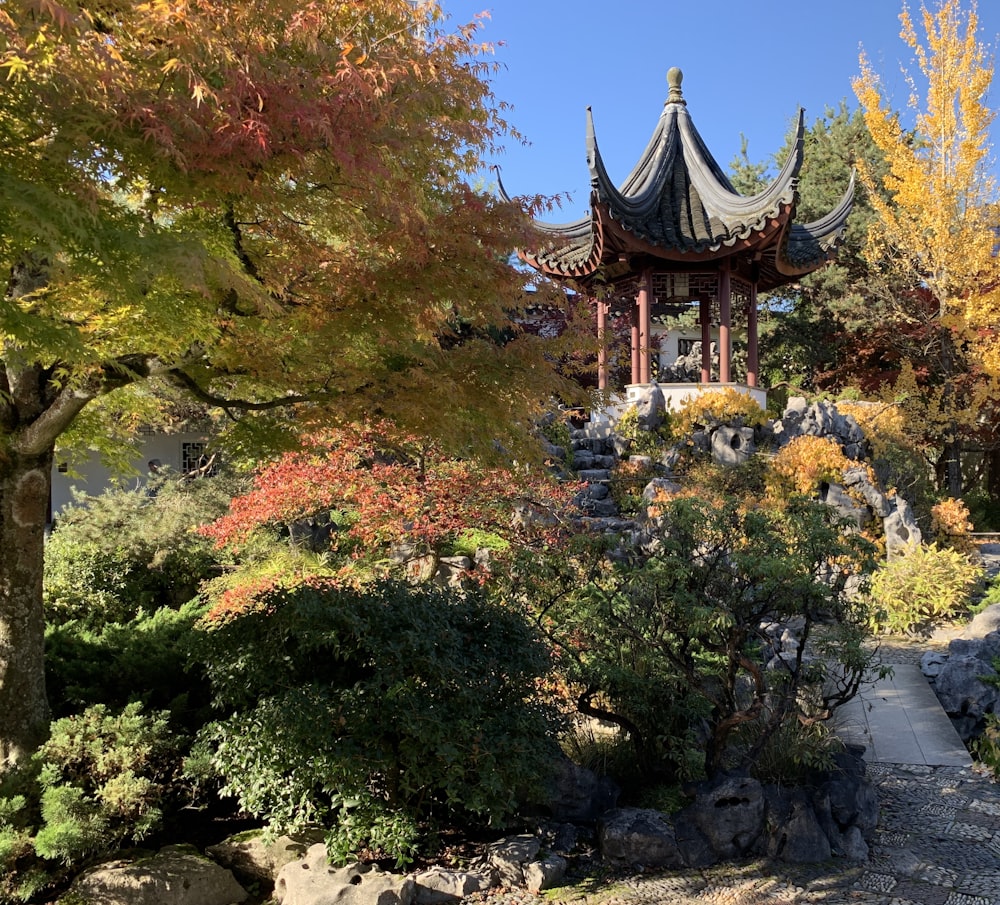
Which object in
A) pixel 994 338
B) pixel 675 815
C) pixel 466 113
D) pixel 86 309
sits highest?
pixel 994 338

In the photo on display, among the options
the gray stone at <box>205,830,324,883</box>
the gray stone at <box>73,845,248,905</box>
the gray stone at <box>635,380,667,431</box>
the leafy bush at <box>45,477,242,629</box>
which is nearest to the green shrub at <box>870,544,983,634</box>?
the gray stone at <box>635,380,667,431</box>

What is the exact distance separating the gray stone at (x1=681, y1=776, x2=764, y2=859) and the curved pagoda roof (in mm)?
8041

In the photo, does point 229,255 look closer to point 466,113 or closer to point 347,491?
point 466,113

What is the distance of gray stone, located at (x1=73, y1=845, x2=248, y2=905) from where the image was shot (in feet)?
12.0

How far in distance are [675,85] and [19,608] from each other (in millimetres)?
14864

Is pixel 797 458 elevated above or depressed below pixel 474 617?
above

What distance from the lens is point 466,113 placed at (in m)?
3.79

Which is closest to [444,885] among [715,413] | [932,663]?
[932,663]

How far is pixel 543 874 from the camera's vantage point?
12.6 feet

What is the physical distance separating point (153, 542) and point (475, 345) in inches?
255

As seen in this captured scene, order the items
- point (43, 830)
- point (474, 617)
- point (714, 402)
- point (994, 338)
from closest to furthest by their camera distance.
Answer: point (43, 830) < point (474, 617) < point (714, 402) < point (994, 338)

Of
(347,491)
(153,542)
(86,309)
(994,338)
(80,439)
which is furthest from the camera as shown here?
(994,338)

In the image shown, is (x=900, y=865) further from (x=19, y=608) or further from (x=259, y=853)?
(x=19, y=608)

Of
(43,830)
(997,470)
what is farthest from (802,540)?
(997,470)
